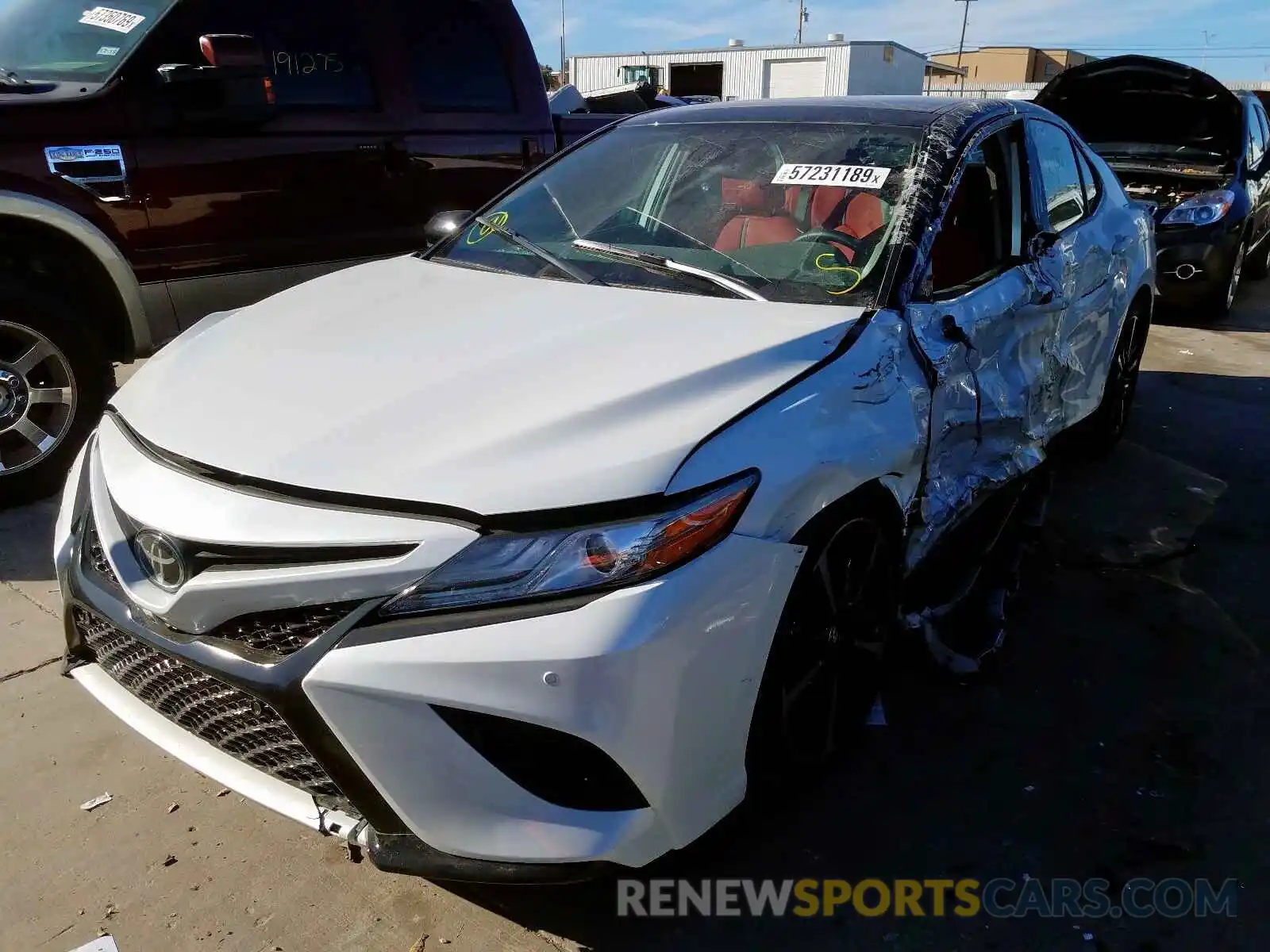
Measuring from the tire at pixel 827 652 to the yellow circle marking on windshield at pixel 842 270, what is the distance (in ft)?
2.00

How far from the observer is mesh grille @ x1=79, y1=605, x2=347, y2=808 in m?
1.87

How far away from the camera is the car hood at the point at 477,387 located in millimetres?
1828

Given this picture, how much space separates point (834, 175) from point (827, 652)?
141 centimetres

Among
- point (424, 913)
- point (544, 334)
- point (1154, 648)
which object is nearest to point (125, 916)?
point (424, 913)

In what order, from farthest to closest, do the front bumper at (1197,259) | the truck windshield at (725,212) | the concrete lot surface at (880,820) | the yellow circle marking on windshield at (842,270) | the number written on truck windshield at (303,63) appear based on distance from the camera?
the front bumper at (1197,259), the number written on truck windshield at (303,63), the truck windshield at (725,212), the yellow circle marking on windshield at (842,270), the concrete lot surface at (880,820)

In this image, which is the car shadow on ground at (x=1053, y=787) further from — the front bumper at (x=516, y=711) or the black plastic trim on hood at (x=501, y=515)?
the black plastic trim on hood at (x=501, y=515)

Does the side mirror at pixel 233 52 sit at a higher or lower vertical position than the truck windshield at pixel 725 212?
higher

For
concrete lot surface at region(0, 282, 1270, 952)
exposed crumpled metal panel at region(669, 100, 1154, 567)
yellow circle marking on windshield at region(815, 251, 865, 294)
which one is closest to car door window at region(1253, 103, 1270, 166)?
exposed crumpled metal panel at region(669, 100, 1154, 567)

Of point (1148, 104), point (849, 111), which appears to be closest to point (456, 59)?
point (849, 111)

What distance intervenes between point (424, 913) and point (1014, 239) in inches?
106

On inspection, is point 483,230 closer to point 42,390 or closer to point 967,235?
point 967,235

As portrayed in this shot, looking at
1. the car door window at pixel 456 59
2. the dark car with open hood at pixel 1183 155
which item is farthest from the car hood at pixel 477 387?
the dark car with open hood at pixel 1183 155

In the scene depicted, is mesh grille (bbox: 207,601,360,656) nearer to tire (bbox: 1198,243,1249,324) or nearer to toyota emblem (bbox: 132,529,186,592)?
toyota emblem (bbox: 132,529,186,592)

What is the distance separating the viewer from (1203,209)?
7.85 m
